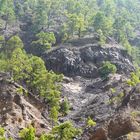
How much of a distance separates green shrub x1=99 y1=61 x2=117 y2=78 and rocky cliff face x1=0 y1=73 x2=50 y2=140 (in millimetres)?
39586

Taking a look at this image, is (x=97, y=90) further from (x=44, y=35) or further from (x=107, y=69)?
(x=44, y=35)

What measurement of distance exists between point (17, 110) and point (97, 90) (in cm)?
3965

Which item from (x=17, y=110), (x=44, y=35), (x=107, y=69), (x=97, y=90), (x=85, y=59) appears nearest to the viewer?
(x=17, y=110)

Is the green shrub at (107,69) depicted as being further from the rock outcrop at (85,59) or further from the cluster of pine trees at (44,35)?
the rock outcrop at (85,59)

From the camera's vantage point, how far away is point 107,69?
13738cm

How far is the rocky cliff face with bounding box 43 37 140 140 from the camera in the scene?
6184 centimetres

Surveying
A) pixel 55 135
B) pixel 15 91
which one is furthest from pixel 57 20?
pixel 55 135

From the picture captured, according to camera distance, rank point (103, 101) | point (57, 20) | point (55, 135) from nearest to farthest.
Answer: point (55, 135)
point (103, 101)
point (57, 20)

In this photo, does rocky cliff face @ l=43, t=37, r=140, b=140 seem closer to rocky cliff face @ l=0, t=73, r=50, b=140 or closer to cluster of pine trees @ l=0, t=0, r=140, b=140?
cluster of pine trees @ l=0, t=0, r=140, b=140

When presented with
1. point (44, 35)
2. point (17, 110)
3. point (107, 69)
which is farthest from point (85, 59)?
point (17, 110)

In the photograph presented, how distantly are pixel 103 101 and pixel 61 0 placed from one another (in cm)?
10199

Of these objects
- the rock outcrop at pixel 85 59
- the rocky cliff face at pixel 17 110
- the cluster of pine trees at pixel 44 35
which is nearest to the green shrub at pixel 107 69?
the cluster of pine trees at pixel 44 35

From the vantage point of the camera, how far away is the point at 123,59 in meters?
150

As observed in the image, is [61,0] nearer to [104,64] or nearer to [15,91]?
[104,64]
